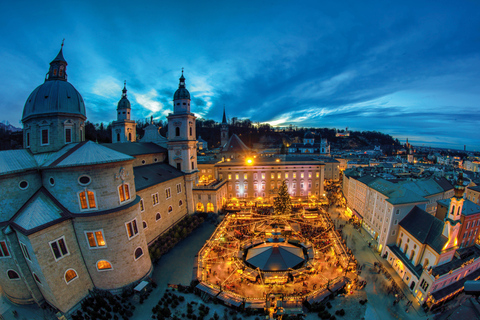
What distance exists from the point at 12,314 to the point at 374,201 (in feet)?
121

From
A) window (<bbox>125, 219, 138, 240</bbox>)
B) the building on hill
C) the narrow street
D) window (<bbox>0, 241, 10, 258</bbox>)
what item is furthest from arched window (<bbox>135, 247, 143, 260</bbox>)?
the building on hill

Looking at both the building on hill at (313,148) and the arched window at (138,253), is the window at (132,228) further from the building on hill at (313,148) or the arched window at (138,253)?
the building on hill at (313,148)

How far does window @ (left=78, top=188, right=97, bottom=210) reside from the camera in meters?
15.1

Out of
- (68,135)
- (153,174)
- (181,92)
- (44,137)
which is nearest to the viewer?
(44,137)

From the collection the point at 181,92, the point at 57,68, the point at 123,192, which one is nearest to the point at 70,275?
the point at 123,192

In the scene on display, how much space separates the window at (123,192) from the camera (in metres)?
16.5

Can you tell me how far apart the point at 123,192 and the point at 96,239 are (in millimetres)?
3872

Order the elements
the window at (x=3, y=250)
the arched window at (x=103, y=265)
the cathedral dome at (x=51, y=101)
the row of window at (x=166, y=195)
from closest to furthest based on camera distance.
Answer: the window at (x=3, y=250) → the arched window at (x=103, y=265) → the cathedral dome at (x=51, y=101) → the row of window at (x=166, y=195)

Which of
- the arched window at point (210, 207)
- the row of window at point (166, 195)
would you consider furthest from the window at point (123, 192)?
the arched window at point (210, 207)

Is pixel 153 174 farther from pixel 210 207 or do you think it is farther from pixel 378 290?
pixel 378 290

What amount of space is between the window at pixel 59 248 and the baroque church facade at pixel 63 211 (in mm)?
59

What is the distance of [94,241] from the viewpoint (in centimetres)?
1535

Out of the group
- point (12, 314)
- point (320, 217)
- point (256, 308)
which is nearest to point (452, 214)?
point (320, 217)

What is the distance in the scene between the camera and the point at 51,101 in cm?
1691
